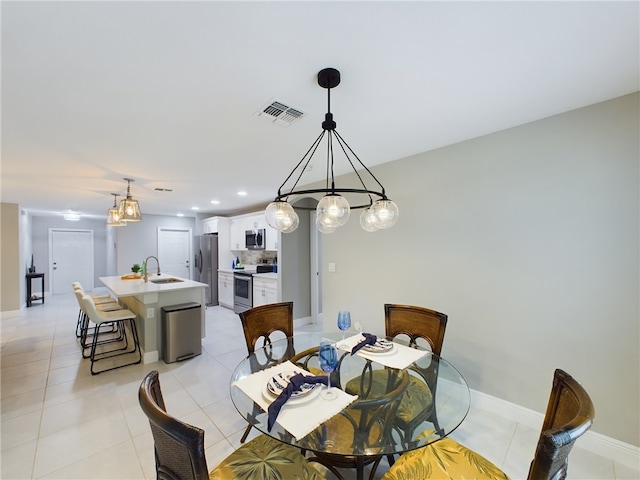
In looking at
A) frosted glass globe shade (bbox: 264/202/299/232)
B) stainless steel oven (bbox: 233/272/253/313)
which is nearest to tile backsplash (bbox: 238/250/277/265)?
stainless steel oven (bbox: 233/272/253/313)

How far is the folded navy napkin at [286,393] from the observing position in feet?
3.68

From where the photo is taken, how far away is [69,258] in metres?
8.52

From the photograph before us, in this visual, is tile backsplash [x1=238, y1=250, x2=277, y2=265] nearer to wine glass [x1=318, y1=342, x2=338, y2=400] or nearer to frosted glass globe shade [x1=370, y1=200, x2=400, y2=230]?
frosted glass globe shade [x1=370, y1=200, x2=400, y2=230]

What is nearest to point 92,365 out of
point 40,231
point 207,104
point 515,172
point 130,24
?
point 207,104

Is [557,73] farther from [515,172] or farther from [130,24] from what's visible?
[130,24]

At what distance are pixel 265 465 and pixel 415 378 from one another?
0.94 metres

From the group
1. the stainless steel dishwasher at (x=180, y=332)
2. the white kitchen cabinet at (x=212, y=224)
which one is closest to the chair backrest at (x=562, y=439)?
the stainless steel dishwasher at (x=180, y=332)

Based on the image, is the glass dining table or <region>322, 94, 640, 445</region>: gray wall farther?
<region>322, 94, 640, 445</region>: gray wall

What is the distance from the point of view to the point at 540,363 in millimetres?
2039

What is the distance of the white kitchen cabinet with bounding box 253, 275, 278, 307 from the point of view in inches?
193

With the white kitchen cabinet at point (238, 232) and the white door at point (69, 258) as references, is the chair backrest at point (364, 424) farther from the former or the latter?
the white door at point (69, 258)

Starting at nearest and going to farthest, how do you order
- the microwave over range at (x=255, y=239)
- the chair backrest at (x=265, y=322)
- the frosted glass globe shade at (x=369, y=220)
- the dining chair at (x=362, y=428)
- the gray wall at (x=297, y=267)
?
the dining chair at (x=362, y=428)
the frosted glass globe shade at (x=369, y=220)
the chair backrest at (x=265, y=322)
the gray wall at (x=297, y=267)
the microwave over range at (x=255, y=239)

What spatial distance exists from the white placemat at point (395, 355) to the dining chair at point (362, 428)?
0.25 feet

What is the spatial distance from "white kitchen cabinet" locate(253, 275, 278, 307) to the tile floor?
1383 mm
